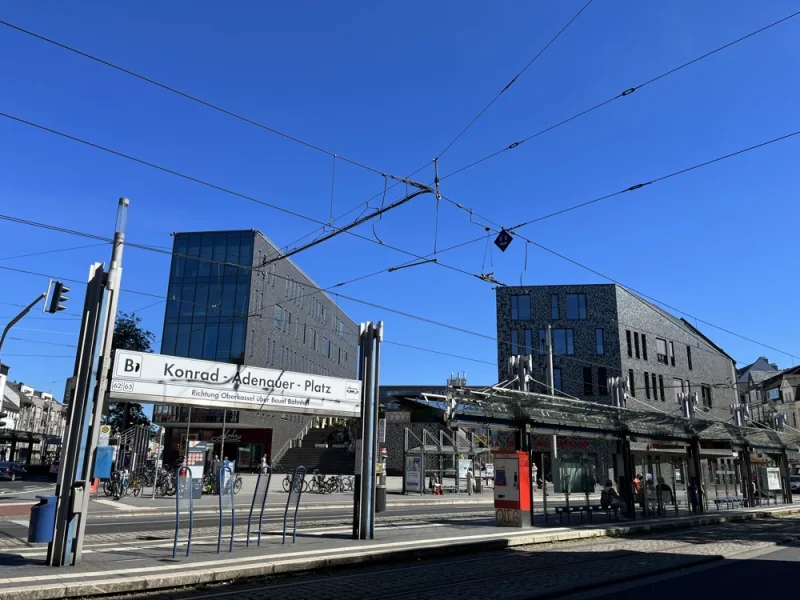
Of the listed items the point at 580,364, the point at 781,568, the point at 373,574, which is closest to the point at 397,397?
the point at 373,574

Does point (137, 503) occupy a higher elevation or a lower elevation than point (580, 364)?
lower

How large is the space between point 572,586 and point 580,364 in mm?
47198

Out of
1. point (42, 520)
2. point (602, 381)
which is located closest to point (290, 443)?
point (602, 381)

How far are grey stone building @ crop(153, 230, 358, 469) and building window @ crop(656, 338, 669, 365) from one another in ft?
105

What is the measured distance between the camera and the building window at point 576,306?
182ft

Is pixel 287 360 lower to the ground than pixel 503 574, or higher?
higher

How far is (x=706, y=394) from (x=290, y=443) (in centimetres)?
4098

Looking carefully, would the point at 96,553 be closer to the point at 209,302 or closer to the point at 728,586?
the point at 728,586

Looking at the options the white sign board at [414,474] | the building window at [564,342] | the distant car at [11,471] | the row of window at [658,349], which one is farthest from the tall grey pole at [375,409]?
the row of window at [658,349]

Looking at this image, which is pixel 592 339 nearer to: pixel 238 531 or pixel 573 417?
pixel 573 417

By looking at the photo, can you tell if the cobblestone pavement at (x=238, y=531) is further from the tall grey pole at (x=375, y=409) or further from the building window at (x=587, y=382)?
the building window at (x=587, y=382)

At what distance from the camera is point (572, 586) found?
9133mm

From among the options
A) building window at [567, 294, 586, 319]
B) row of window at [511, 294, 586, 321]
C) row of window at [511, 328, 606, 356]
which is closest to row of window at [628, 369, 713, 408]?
row of window at [511, 328, 606, 356]

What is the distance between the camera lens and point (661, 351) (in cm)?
5847
